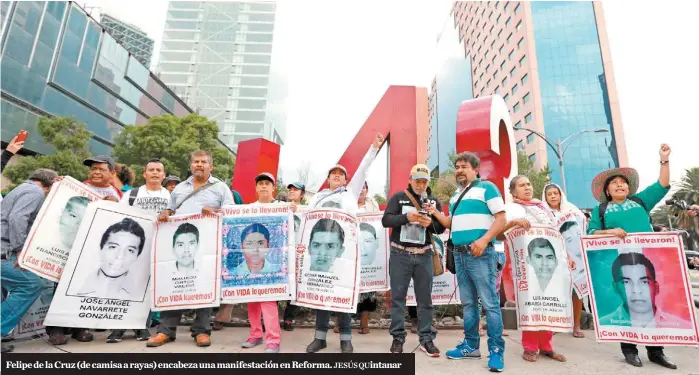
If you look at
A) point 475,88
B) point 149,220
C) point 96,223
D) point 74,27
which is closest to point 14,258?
point 96,223

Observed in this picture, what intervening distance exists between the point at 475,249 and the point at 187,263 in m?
2.85

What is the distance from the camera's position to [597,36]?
4394 cm

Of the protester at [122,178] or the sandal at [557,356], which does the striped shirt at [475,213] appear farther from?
the protester at [122,178]

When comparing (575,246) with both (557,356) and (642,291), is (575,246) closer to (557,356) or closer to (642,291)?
(642,291)

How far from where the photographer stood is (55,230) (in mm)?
3631

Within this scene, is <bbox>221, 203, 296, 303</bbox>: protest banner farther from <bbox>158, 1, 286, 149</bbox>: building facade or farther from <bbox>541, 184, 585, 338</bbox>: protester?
<bbox>158, 1, 286, 149</bbox>: building facade

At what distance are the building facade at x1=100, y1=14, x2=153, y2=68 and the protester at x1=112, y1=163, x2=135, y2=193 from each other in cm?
7373

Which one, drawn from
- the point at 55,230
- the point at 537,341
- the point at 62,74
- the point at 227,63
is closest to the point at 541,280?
the point at 537,341

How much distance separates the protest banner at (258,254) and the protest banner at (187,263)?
0.10m

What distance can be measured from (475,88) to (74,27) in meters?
53.0

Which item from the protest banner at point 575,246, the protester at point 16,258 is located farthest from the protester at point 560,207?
the protester at point 16,258

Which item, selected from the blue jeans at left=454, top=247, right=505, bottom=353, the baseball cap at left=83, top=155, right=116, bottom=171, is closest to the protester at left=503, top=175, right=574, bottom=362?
the blue jeans at left=454, top=247, right=505, bottom=353

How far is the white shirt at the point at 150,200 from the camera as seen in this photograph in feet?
13.6

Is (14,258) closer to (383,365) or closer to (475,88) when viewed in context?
(383,365)
